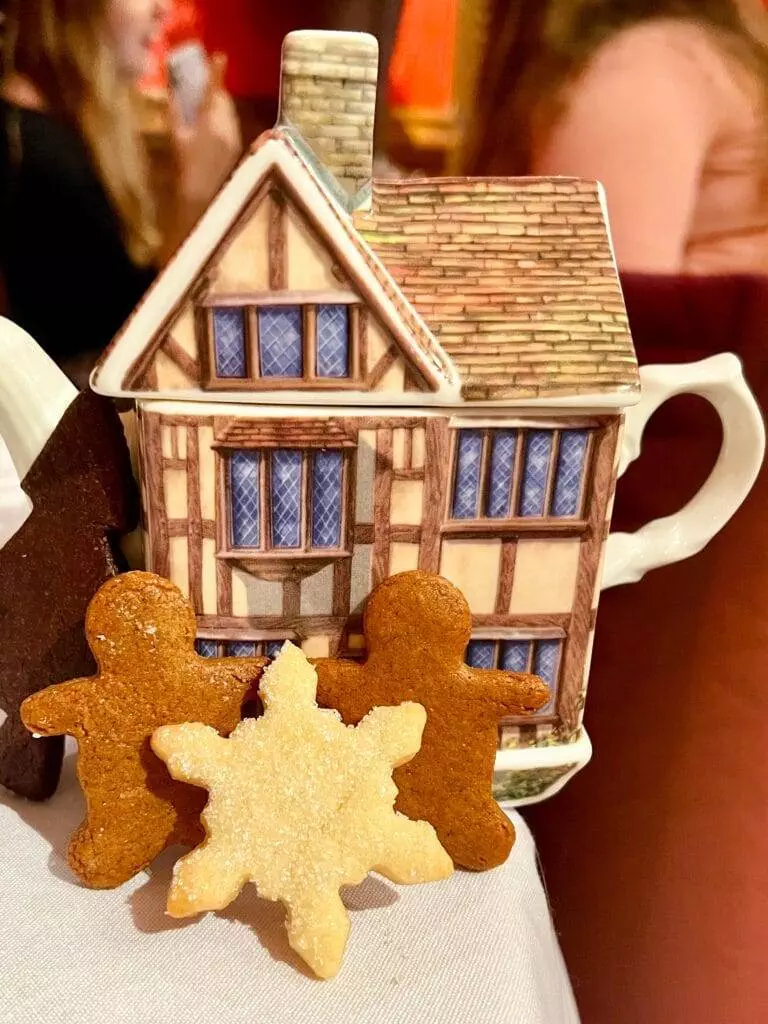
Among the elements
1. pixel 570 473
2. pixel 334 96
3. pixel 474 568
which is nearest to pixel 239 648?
pixel 474 568

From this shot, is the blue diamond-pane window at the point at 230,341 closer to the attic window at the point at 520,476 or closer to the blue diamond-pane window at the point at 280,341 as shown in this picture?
the blue diamond-pane window at the point at 280,341

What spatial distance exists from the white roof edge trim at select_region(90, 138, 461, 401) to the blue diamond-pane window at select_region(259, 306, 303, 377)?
1.3 inches

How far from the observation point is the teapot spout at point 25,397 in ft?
2.42

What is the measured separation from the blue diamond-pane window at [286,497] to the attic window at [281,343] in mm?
66

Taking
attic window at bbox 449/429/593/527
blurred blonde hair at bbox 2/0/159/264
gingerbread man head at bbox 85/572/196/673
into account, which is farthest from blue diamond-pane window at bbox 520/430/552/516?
blurred blonde hair at bbox 2/0/159/264

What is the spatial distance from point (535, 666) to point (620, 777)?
378 millimetres

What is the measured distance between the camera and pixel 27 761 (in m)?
0.81

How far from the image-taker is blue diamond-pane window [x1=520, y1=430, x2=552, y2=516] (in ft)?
2.37

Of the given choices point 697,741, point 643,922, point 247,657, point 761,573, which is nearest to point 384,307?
point 247,657

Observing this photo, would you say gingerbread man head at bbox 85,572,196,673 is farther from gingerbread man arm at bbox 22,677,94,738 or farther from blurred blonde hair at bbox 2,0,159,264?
blurred blonde hair at bbox 2,0,159,264

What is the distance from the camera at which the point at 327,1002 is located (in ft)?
2.11

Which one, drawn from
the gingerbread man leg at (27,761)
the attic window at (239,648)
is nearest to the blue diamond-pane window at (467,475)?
the attic window at (239,648)

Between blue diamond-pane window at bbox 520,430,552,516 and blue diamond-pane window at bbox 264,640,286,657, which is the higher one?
blue diamond-pane window at bbox 520,430,552,516

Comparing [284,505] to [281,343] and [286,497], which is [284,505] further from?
[281,343]
